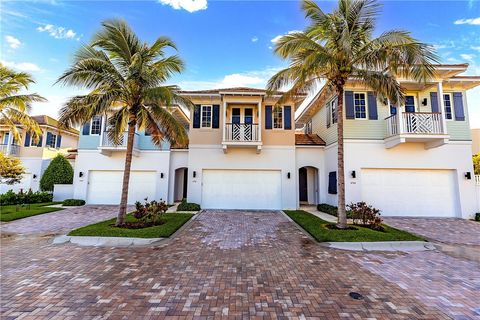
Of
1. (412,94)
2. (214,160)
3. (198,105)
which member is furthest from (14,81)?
(412,94)

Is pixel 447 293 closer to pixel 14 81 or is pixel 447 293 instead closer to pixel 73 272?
pixel 73 272

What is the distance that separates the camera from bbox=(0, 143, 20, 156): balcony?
696 inches

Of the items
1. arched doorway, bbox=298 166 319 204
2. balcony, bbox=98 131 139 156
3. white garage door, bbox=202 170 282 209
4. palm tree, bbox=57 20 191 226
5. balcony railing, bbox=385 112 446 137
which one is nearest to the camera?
palm tree, bbox=57 20 191 226

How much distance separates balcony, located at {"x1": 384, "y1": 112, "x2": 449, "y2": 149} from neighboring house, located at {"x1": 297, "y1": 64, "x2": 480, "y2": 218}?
0.21 meters

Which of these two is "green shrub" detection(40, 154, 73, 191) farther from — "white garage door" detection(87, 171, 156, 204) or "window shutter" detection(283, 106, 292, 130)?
"window shutter" detection(283, 106, 292, 130)

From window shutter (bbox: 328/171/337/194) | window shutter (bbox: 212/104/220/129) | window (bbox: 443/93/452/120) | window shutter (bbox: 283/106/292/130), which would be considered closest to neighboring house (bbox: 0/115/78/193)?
window shutter (bbox: 212/104/220/129)

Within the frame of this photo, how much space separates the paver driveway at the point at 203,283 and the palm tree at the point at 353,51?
11.5ft

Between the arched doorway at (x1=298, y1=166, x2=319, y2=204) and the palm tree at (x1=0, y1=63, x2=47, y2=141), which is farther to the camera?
the arched doorway at (x1=298, y1=166, x2=319, y2=204)

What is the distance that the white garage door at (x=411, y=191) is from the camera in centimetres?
1174

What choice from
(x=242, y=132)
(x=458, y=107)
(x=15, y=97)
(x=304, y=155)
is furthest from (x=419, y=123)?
(x=15, y=97)

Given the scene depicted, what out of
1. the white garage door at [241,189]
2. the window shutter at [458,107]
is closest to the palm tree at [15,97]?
the white garage door at [241,189]

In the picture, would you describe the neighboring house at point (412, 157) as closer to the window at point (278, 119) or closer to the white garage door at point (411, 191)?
the white garage door at point (411, 191)

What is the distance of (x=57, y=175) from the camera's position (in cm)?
1617

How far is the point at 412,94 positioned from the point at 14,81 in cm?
2231
